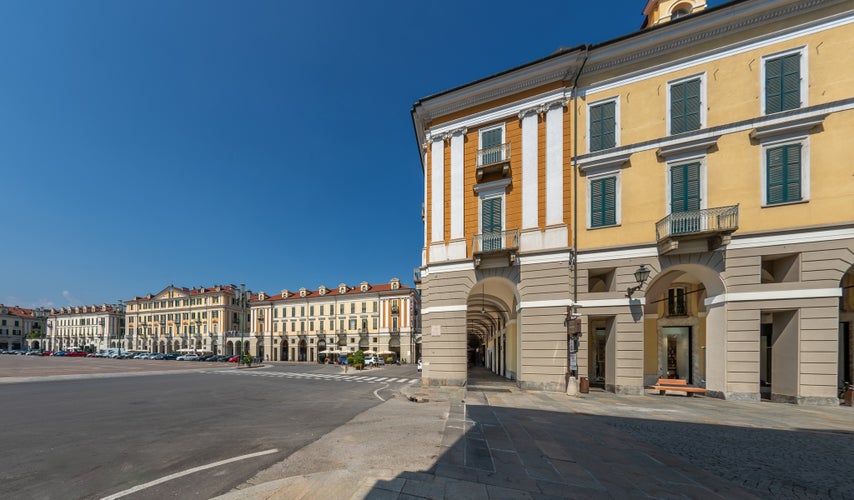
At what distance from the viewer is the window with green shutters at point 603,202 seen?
1533cm

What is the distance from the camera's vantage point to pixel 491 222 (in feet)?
56.2

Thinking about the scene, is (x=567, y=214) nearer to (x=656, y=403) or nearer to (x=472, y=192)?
(x=472, y=192)

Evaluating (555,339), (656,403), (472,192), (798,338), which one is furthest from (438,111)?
(798,338)

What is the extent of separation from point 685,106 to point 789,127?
356 cm

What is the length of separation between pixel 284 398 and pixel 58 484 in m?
9.44

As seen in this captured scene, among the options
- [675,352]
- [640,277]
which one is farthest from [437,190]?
[675,352]

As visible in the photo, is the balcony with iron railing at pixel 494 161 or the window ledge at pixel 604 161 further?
the balcony with iron railing at pixel 494 161

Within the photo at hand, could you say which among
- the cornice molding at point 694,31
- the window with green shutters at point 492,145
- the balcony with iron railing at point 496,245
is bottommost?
the balcony with iron railing at point 496,245

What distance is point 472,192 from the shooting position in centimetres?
1773

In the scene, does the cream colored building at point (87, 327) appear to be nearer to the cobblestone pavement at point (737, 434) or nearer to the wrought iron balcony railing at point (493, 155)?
the wrought iron balcony railing at point (493, 155)

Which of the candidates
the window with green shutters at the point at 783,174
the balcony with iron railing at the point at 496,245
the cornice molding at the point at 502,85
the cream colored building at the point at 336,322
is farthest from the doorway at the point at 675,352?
the cream colored building at the point at 336,322

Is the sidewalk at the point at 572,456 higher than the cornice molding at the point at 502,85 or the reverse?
the reverse

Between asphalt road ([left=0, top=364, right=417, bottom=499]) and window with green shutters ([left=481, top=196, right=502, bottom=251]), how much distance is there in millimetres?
8993

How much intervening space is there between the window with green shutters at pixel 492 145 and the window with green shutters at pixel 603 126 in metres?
4.29
